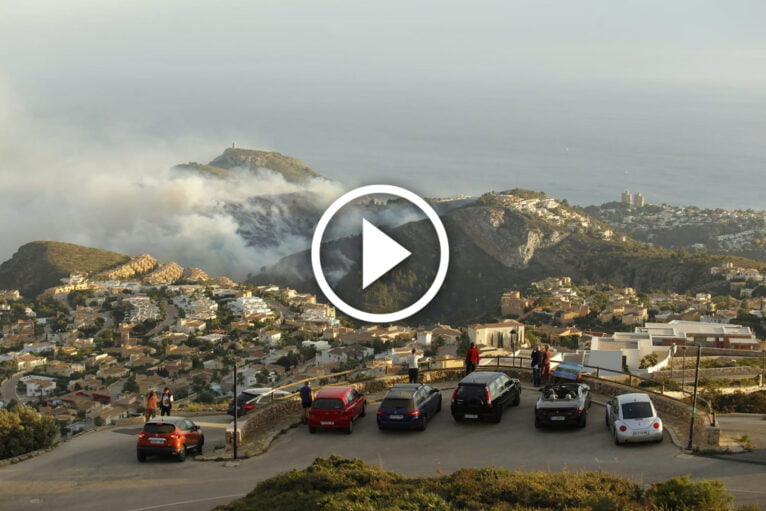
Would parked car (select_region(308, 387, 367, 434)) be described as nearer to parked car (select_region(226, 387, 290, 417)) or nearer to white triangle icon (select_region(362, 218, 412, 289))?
parked car (select_region(226, 387, 290, 417))

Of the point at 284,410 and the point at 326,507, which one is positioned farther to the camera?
the point at 284,410

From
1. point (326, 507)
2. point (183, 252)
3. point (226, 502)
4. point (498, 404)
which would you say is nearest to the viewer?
point (326, 507)

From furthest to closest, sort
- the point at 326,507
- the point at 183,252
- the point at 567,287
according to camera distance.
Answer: the point at 183,252
the point at 567,287
the point at 326,507

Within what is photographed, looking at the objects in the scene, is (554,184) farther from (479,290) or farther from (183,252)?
(479,290)

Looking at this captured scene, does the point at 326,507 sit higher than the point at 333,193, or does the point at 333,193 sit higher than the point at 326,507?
the point at 333,193

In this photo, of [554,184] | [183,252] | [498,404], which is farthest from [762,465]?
[554,184]

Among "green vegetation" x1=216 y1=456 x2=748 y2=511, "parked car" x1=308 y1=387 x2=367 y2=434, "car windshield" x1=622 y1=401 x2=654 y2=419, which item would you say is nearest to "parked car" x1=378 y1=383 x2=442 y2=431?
"parked car" x1=308 y1=387 x2=367 y2=434

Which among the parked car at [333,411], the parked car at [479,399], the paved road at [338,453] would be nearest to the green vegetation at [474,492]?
the paved road at [338,453]
